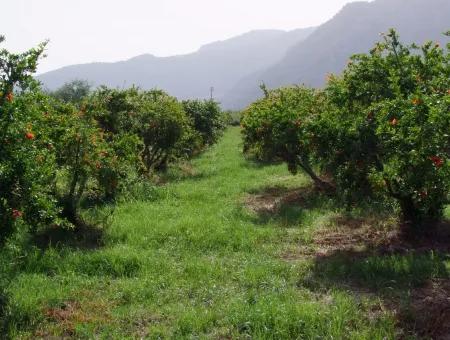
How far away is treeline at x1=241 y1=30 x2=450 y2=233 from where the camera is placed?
22.2 feet

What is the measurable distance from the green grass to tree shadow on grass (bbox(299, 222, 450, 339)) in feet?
0.11

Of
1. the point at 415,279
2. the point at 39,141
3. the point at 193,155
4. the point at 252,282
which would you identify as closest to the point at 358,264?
the point at 415,279

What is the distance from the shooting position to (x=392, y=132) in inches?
282

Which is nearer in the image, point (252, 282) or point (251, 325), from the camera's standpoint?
point (251, 325)

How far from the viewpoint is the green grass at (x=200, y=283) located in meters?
6.11

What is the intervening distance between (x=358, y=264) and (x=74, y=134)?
5.88 m

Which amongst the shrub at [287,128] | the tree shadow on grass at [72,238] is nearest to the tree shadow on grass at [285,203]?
Result: the shrub at [287,128]

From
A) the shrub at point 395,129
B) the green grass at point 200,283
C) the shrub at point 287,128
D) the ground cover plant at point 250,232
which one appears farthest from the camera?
the shrub at point 287,128

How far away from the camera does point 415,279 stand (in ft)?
23.9

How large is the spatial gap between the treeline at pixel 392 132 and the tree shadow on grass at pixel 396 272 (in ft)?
2.18

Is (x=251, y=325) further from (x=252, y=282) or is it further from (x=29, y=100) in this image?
(x=29, y=100)

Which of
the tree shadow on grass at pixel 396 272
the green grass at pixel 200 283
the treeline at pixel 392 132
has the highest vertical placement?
the treeline at pixel 392 132

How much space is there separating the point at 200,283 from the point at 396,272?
2.95 meters

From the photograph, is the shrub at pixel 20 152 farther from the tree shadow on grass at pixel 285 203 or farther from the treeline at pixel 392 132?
the tree shadow on grass at pixel 285 203
